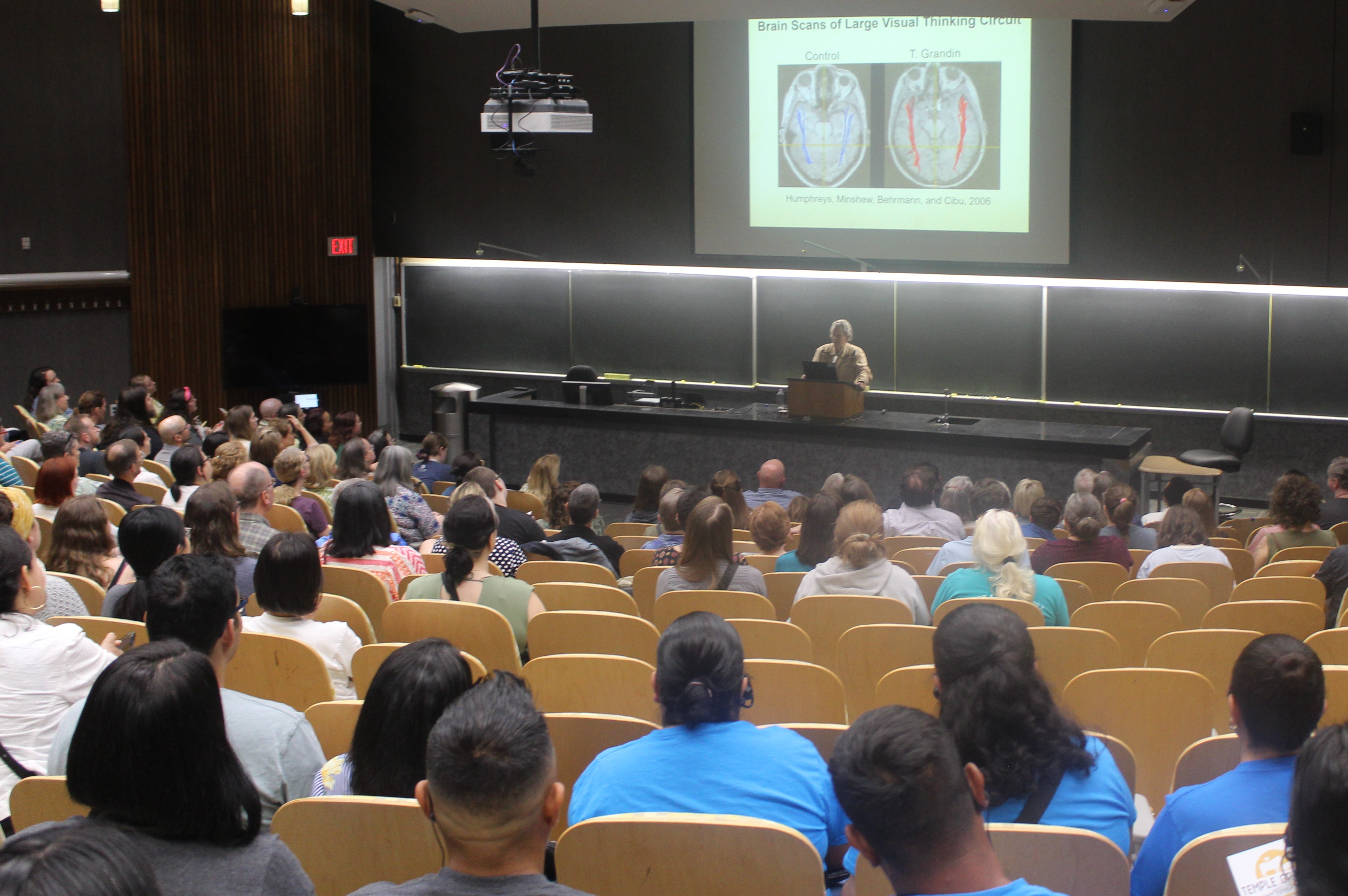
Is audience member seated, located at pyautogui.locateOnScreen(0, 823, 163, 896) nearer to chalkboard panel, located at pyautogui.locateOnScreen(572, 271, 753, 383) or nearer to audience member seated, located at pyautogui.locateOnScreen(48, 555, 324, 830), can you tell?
audience member seated, located at pyautogui.locateOnScreen(48, 555, 324, 830)

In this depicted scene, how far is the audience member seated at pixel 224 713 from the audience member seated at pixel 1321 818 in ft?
4.78

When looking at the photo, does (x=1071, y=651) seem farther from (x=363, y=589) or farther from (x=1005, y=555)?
(x=363, y=589)

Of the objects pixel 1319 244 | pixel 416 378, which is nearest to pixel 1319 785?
pixel 1319 244

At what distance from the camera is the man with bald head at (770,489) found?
24.5 ft

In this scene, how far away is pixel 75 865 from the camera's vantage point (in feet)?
3.88

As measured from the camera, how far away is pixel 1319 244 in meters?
9.43

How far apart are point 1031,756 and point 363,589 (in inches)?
Result: 112

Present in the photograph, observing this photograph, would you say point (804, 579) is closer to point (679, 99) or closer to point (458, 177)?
point (679, 99)

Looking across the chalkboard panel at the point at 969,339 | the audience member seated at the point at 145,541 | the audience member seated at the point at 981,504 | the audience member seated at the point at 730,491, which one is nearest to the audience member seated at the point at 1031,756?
the audience member seated at the point at 145,541

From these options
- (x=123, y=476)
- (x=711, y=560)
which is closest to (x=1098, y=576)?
(x=711, y=560)

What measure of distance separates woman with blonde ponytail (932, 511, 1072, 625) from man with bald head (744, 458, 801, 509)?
10.4 feet

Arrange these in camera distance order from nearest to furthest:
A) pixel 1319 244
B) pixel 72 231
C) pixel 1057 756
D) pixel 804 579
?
1. pixel 1057 756
2. pixel 804 579
3. pixel 1319 244
4. pixel 72 231

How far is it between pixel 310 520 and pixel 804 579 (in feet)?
9.02

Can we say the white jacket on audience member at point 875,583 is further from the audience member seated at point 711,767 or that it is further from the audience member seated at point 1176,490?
the audience member seated at point 1176,490
